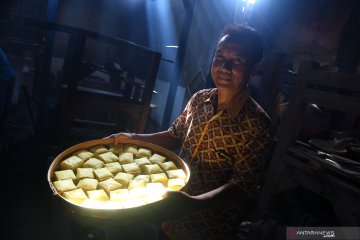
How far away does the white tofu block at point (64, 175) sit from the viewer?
203 cm

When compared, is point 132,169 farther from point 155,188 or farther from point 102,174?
point 155,188

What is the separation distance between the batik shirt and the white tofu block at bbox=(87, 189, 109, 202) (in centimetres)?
63

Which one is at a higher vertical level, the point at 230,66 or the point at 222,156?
the point at 230,66

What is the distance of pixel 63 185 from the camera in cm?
190

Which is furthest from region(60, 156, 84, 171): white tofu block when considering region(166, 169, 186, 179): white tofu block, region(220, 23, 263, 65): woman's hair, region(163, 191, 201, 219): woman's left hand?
region(220, 23, 263, 65): woman's hair

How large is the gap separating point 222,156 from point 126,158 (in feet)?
2.78

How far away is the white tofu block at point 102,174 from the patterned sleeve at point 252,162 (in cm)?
97

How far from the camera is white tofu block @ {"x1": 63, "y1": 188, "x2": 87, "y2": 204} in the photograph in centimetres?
178

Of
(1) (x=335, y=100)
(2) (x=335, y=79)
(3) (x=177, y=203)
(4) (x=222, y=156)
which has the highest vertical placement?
(2) (x=335, y=79)

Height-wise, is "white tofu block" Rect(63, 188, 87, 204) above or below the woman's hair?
below

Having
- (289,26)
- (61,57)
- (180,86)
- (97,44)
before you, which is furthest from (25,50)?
(289,26)

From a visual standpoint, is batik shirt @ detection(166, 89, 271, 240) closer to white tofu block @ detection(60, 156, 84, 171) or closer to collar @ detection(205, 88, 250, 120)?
collar @ detection(205, 88, 250, 120)

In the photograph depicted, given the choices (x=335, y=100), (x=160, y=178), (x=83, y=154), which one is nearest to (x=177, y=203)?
(x=160, y=178)

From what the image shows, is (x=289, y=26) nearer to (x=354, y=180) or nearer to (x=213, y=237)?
(x=354, y=180)
